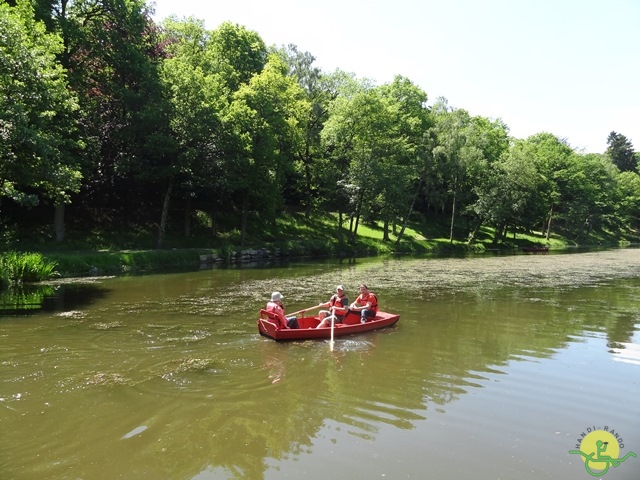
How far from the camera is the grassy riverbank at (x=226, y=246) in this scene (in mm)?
24828

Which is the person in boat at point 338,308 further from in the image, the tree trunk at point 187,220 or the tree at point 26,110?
the tree trunk at point 187,220

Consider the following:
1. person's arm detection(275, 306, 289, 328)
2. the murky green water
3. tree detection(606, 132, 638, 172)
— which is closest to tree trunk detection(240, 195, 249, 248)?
the murky green water

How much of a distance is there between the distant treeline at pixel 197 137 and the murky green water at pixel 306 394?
8893 millimetres

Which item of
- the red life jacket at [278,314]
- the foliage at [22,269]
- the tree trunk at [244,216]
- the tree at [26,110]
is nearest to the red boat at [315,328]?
the red life jacket at [278,314]

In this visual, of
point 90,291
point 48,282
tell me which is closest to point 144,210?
point 48,282

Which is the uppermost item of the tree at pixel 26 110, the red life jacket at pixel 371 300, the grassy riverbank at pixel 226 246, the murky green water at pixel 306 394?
the tree at pixel 26 110

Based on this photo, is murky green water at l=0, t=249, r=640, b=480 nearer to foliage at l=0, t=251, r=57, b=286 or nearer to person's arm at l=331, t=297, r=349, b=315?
person's arm at l=331, t=297, r=349, b=315

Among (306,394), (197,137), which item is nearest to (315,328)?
(306,394)

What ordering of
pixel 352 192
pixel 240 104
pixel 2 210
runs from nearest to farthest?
pixel 2 210, pixel 240 104, pixel 352 192

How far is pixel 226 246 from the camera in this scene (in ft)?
112

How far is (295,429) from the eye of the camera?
7395mm

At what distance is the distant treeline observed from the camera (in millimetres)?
19734

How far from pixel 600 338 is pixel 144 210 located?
102 ft

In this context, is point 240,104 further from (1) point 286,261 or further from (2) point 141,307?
(2) point 141,307
